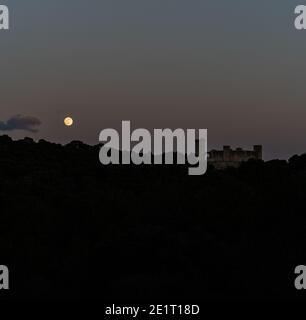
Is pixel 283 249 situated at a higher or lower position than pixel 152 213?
lower

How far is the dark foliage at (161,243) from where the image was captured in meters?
21.0

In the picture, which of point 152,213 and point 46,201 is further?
point 46,201

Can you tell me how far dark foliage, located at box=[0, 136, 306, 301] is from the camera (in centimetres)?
2097

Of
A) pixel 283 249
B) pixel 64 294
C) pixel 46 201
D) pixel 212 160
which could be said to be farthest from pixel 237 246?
pixel 212 160

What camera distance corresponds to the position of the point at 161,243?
22.9m

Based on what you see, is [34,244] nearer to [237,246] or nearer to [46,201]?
[237,246]

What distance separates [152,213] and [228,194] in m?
3.54

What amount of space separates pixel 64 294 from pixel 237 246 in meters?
5.73

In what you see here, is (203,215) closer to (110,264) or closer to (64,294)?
(110,264)

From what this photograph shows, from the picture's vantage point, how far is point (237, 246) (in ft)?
77.5
